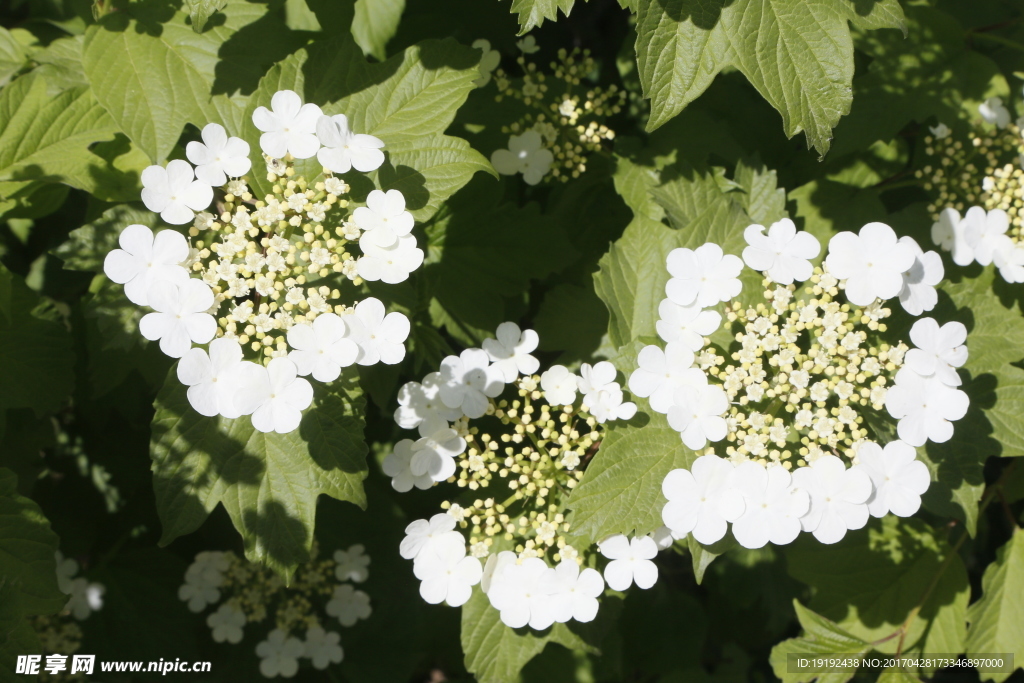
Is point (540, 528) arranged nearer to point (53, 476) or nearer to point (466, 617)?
point (466, 617)

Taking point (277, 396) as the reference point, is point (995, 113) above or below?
above

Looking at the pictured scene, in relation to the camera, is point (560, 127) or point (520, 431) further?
point (560, 127)

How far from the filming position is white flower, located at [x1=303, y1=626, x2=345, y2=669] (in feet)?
11.1

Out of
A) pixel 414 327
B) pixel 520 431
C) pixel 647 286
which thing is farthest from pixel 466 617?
pixel 647 286

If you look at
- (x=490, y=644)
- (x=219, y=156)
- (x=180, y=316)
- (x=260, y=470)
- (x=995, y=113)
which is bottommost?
(x=490, y=644)

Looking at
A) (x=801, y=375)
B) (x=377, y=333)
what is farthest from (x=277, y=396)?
(x=801, y=375)

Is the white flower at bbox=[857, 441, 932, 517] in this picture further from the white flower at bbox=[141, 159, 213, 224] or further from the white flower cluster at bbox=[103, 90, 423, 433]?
the white flower at bbox=[141, 159, 213, 224]

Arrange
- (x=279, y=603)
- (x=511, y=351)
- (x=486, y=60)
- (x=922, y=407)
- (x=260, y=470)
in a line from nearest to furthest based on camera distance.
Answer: (x=922, y=407)
(x=260, y=470)
(x=511, y=351)
(x=486, y=60)
(x=279, y=603)

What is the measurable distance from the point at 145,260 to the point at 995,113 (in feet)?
9.75

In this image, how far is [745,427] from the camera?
82.5 inches

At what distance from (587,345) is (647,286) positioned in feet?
1.33

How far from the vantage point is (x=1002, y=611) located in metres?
2.88

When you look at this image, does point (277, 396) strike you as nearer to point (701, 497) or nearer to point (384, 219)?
point (384, 219)

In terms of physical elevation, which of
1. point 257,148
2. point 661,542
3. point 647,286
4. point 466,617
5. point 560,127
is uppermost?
point 257,148
